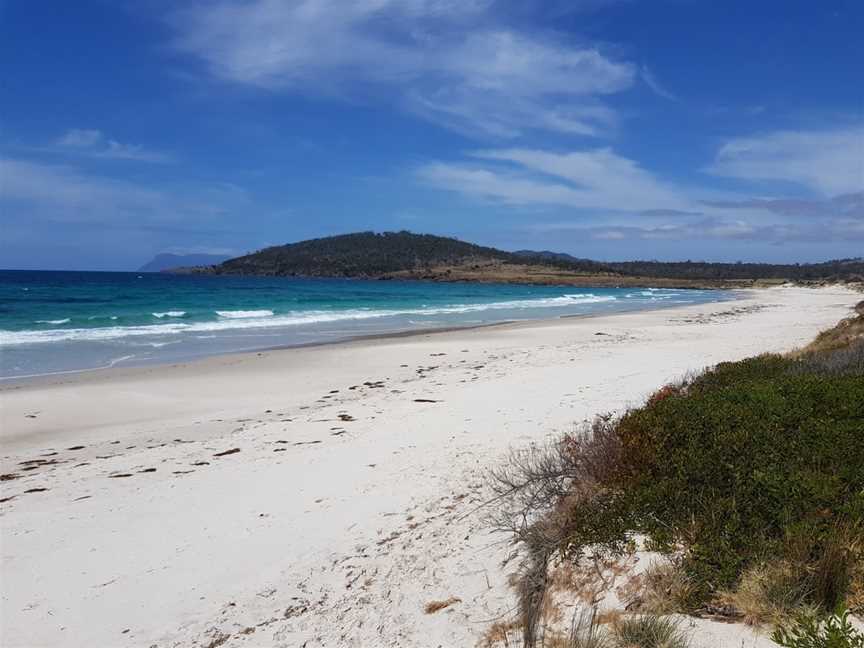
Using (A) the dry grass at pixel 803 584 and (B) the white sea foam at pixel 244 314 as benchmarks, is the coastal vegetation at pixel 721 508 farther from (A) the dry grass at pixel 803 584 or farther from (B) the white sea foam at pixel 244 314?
(B) the white sea foam at pixel 244 314

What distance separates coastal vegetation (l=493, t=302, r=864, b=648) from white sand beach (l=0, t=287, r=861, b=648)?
0.25 meters

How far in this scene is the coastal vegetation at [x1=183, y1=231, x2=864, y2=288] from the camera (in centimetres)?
11044

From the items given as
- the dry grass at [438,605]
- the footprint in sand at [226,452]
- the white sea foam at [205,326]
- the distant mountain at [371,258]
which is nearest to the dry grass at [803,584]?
the dry grass at [438,605]

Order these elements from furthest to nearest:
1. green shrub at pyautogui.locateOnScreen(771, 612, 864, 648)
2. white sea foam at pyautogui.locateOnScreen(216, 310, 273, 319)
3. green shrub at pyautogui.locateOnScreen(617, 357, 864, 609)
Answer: white sea foam at pyautogui.locateOnScreen(216, 310, 273, 319)
green shrub at pyautogui.locateOnScreen(617, 357, 864, 609)
green shrub at pyautogui.locateOnScreen(771, 612, 864, 648)

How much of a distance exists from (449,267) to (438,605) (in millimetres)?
130440

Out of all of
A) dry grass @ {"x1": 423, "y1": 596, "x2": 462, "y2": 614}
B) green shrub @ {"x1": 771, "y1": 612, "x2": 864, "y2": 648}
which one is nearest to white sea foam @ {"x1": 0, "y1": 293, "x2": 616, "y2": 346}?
dry grass @ {"x1": 423, "y1": 596, "x2": 462, "y2": 614}

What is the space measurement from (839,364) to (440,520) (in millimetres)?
5965

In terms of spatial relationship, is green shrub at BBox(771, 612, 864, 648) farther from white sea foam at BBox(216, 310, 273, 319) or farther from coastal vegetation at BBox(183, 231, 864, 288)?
coastal vegetation at BBox(183, 231, 864, 288)

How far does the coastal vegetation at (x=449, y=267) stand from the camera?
110 meters

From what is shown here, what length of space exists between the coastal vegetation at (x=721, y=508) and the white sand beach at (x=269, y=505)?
0.81ft

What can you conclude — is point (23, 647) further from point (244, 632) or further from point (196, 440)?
point (196, 440)

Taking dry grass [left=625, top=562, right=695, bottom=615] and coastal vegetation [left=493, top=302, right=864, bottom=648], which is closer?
coastal vegetation [left=493, top=302, right=864, bottom=648]

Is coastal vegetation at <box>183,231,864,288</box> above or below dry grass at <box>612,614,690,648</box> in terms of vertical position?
above

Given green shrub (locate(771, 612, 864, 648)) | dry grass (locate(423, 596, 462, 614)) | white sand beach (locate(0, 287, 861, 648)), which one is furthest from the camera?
white sand beach (locate(0, 287, 861, 648))
